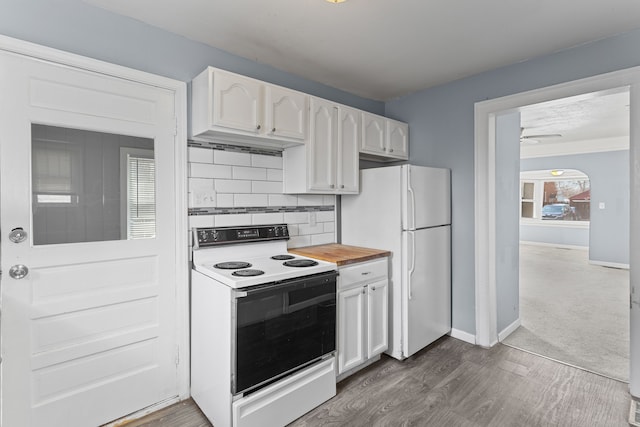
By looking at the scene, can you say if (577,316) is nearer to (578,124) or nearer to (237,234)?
(578,124)

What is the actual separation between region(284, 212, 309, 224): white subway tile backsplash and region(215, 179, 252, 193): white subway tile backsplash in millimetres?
429

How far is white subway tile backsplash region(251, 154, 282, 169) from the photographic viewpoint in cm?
258

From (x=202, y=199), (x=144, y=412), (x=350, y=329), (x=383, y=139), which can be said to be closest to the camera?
(x=144, y=412)

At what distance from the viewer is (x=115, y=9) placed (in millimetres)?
1927

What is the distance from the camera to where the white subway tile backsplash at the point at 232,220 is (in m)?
2.39

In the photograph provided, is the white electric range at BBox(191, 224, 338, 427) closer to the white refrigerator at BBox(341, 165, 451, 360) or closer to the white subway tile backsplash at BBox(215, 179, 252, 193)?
the white subway tile backsplash at BBox(215, 179, 252, 193)

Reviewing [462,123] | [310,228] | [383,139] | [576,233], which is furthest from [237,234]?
[576,233]

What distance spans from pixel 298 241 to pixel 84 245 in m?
1.55

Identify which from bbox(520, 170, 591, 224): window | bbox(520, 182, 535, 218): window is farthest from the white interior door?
bbox(520, 182, 535, 218): window

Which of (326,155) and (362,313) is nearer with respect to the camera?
(362,313)

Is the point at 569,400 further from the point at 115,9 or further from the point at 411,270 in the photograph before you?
the point at 115,9

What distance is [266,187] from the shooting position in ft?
8.73

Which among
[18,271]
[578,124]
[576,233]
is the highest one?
[578,124]

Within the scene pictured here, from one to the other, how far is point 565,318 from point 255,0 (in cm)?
434
